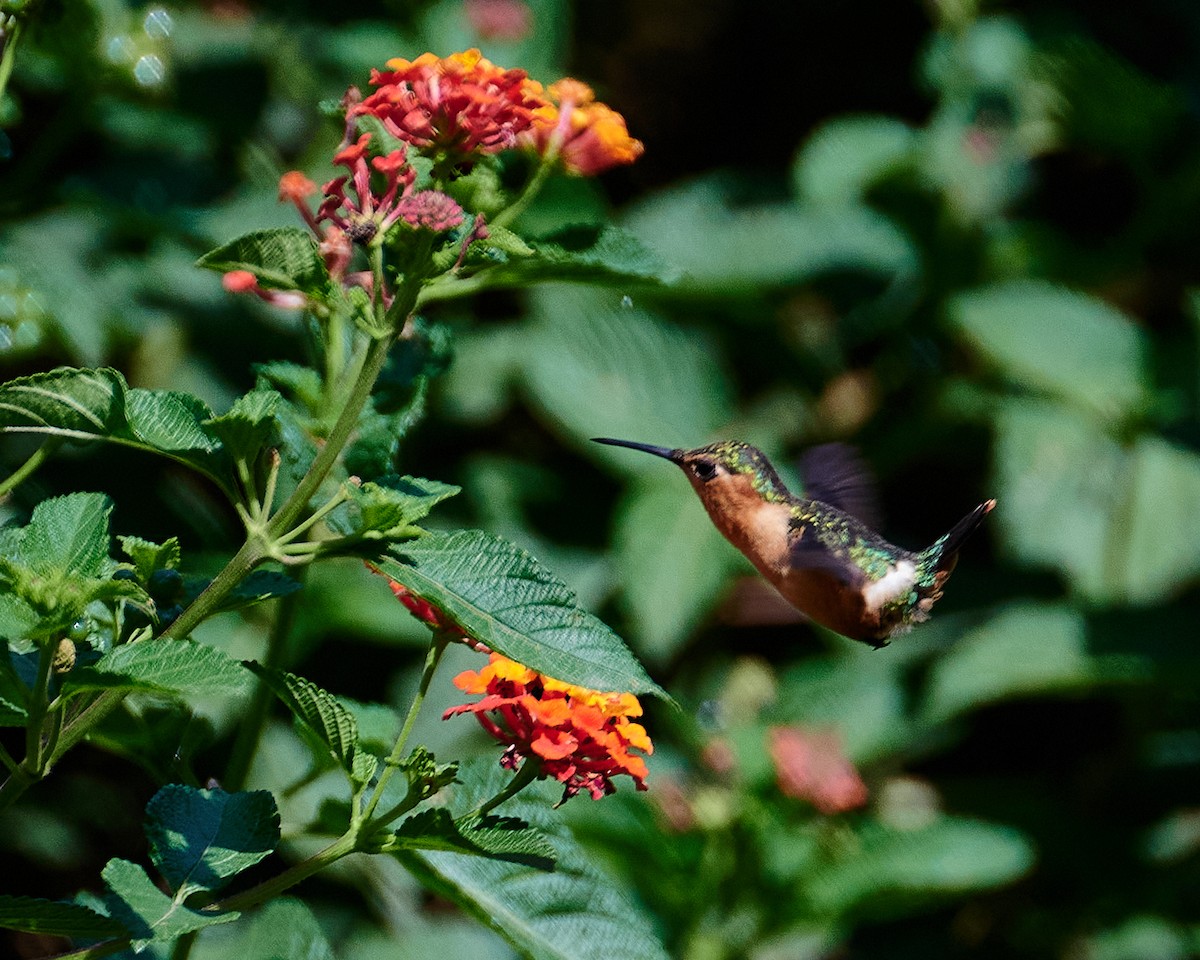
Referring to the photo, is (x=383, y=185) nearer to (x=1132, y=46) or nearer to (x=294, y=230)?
(x=294, y=230)

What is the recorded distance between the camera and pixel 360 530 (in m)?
0.90

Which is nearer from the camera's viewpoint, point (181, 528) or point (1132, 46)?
point (181, 528)

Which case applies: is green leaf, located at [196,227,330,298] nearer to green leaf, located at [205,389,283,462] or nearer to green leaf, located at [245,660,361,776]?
green leaf, located at [205,389,283,462]

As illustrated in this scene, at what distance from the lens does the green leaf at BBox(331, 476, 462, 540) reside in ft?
2.92

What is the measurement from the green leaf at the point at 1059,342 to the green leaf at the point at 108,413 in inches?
80.0

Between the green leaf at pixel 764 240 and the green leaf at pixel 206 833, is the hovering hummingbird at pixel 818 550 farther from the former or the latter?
the green leaf at pixel 764 240

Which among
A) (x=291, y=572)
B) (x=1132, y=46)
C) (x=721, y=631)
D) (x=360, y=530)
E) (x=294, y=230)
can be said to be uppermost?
(x=294, y=230)

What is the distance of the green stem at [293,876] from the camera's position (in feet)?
3.01

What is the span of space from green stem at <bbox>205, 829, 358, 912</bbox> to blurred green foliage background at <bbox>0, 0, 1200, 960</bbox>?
38.0 inches

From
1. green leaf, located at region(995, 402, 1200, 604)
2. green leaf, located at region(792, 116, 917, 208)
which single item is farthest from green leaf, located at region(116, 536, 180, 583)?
green leaf, located at region(792, 116, 917, 208)

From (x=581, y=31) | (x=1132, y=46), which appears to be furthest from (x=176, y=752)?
(x=1132, y=46)

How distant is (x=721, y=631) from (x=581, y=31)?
4.86ft

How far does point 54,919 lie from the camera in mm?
848

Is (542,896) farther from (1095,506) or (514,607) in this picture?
(1095,506)
